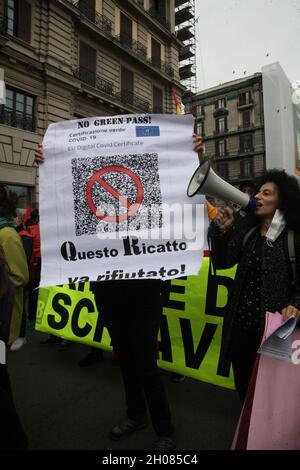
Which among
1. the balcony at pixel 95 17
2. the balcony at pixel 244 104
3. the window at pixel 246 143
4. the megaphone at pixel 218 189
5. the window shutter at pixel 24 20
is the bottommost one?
the megaphone at pixel 218 189

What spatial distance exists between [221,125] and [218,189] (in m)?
53.0

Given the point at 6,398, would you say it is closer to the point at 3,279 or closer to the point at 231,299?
the point at 3,279

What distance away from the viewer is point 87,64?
19.4m

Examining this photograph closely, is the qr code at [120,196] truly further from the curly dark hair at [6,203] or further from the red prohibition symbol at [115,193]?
the curly dark hair at [6,203]

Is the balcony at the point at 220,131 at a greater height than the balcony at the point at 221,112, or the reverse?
the balcony at the point at 221,112

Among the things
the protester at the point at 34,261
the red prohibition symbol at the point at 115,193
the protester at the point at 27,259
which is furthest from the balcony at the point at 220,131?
the red prohibition symbol at the point at 115,193

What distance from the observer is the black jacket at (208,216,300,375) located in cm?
187

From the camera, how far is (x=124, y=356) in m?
2.46

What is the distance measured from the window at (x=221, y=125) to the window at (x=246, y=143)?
3.17 m

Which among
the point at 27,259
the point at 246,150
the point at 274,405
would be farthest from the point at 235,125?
the point at 274,405

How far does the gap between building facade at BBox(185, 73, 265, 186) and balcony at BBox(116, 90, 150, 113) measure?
2505 centimetres

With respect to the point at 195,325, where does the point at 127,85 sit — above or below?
above

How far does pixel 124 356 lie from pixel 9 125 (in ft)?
48.0

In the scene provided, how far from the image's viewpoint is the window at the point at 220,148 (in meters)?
51.1
